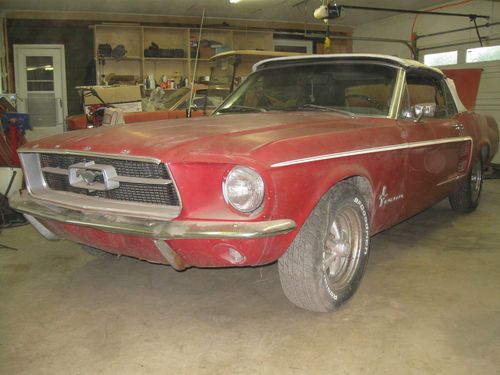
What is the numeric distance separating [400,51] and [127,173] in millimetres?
10819

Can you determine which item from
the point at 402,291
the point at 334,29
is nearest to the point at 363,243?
the point at 402,291

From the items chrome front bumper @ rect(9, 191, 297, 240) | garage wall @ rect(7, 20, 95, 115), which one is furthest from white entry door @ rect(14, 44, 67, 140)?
chrome front bumper @ rect(9, 191, 297, 240)

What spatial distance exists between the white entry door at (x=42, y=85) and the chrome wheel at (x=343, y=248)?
9.97 meters

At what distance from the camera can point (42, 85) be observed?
37.4ft

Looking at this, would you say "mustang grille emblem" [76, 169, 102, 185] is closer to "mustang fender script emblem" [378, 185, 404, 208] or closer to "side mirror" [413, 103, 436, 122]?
"mustang fender script emblem" [378, 185, 404, 208]

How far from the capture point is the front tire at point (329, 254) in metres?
2.44

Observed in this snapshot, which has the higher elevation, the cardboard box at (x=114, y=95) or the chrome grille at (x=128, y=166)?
the cardboard box at (x=114, y=95)

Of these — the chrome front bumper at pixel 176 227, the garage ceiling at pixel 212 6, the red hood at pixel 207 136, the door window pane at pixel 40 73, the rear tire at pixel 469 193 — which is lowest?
the rear tire at pixel 469 193

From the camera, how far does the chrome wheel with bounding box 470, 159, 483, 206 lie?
4909 millimetres

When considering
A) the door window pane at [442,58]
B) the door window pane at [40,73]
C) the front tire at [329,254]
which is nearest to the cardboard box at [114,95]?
the door window pane at [40,73]

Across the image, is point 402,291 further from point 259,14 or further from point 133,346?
point 259,14

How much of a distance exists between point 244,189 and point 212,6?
957 centimetres

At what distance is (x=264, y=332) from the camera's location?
246 centimetres

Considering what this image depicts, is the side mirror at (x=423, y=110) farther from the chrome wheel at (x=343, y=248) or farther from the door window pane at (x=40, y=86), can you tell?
the door window pane at (x=40, y=86)
